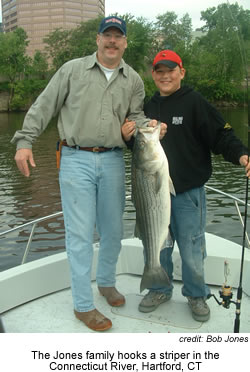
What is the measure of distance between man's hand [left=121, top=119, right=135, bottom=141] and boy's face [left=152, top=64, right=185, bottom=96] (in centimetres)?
42

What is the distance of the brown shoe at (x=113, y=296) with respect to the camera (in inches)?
145

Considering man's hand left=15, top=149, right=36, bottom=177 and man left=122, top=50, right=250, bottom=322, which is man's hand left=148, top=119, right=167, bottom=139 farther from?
man's hand left=15, top=149, right=36, bottom=177

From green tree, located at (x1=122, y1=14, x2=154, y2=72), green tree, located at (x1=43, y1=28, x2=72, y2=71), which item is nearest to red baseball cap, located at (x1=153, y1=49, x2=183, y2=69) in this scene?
green tree, located at (x1=122, y1=14, x2=154, y2=72)

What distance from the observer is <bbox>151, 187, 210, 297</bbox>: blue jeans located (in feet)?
10.8

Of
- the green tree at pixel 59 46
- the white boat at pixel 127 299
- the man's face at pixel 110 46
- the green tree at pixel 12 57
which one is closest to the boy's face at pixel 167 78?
the man's face at pixel 110 46

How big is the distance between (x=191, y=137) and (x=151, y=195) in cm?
64

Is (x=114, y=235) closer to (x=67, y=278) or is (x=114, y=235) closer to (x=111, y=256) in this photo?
(x=111, y=256)

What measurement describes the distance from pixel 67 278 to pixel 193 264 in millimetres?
1476

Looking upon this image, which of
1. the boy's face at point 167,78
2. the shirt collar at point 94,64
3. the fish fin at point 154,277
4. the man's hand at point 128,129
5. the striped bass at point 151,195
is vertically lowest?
the fish fin at point 154,277

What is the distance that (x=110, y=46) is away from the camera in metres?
3.37

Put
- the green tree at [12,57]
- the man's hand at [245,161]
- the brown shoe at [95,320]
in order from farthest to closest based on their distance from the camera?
the green tree at [12,57] → the brown shoe at [95,320] → the man's hand at [245,161]

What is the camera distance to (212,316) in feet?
11.5

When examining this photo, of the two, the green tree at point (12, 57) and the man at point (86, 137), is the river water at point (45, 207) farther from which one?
the green tree at point (12, 57)

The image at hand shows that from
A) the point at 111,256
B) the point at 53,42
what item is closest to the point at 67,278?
the point at 111,256
